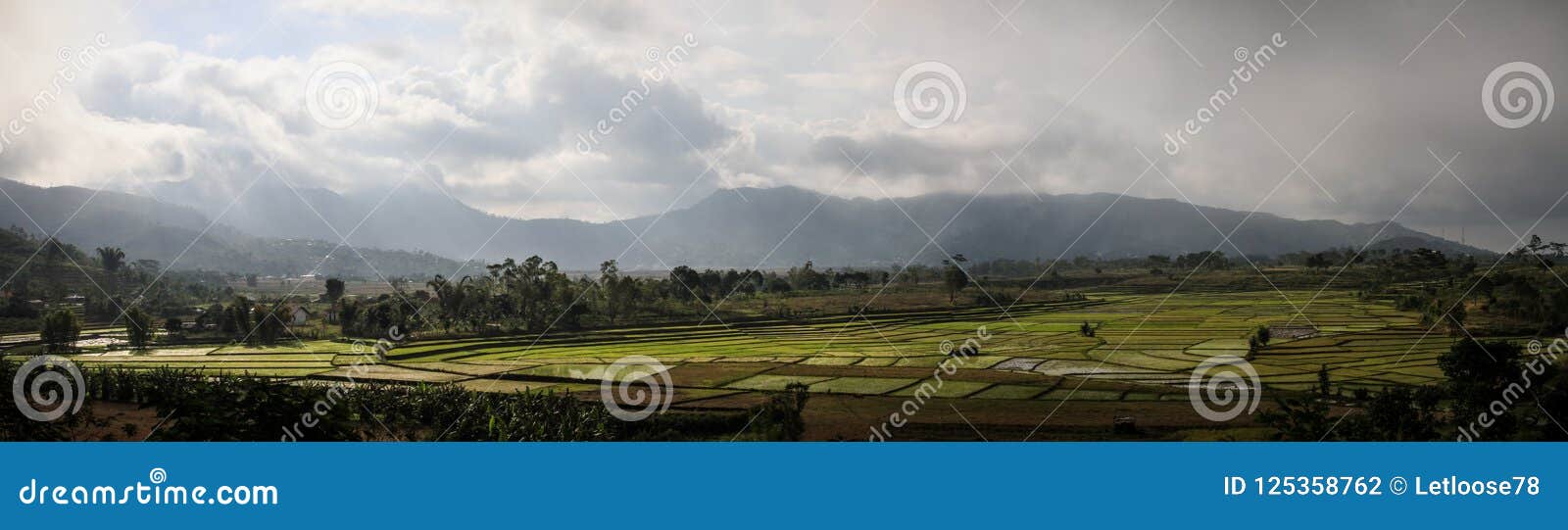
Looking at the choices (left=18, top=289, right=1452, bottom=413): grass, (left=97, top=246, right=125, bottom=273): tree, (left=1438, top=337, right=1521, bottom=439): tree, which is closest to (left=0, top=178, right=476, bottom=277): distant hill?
(left=97, top=246, right=125, bottom=273): tree

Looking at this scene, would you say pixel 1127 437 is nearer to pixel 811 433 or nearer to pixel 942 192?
pixel 811 433

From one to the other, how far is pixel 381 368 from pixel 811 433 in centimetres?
804

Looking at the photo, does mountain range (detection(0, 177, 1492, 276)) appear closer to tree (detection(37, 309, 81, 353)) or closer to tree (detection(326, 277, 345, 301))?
tree (detection(326, 277, 345, 301))

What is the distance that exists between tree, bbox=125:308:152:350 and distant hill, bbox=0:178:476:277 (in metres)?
1.96

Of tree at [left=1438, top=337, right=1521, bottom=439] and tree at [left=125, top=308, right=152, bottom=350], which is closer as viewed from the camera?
tree at [left=1438, top=337, right=1521, bottom=439]

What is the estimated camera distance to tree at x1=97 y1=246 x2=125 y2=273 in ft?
50.4

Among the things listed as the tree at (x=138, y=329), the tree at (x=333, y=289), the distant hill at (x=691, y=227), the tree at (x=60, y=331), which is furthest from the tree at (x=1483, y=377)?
the tree at (x=60, y=331)

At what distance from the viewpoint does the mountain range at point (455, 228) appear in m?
15.1

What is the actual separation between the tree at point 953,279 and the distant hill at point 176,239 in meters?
11.7

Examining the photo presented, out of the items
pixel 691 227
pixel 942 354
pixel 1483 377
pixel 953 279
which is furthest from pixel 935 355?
Result: pixel 1483 377

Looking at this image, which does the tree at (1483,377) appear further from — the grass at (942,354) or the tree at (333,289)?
the tree at (333,289)

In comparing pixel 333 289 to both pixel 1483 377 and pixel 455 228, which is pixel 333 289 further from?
pixel 1483 377

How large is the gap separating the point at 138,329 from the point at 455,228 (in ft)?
20.4

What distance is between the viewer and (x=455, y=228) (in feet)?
60.7
